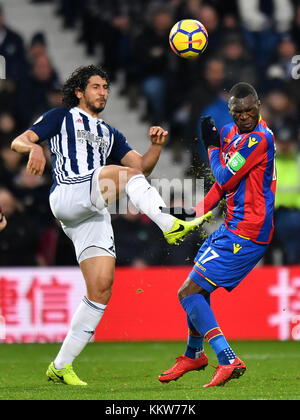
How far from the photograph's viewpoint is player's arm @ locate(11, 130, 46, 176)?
574cm

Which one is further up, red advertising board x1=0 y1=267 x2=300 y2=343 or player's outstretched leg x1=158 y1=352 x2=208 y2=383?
player's outstretched leg x1=158 y1=352 x2=208 y2=383

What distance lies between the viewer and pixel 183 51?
7.15m

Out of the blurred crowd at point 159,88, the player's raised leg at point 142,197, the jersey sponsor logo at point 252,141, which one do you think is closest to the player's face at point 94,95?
the player's raised leg at point 142,197

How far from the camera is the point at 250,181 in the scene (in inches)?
237

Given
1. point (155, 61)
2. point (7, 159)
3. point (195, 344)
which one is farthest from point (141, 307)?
point (195, 344)

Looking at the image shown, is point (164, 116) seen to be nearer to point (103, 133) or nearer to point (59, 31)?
point (59, 31)

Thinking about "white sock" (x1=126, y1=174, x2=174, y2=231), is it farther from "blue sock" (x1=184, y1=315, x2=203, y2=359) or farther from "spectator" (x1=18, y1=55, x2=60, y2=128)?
"spectator" (x1=18, y1=55, x2=60, y2=128)

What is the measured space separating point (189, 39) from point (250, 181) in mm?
1626

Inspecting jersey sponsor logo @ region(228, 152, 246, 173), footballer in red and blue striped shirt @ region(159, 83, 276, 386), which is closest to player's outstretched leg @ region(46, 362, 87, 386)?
footballer in red and blue striped shirt @ region(159, 83, 276, 386)

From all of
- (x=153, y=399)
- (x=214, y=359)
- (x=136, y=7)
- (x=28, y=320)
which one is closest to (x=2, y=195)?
(x=28, y=320)

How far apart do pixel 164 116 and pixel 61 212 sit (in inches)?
225

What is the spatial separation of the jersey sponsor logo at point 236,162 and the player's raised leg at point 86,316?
109 cm

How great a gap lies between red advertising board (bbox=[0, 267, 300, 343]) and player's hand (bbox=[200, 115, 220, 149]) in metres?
4.04

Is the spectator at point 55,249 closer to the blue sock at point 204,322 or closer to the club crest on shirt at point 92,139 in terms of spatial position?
the club crest on shirt at point 92,139
